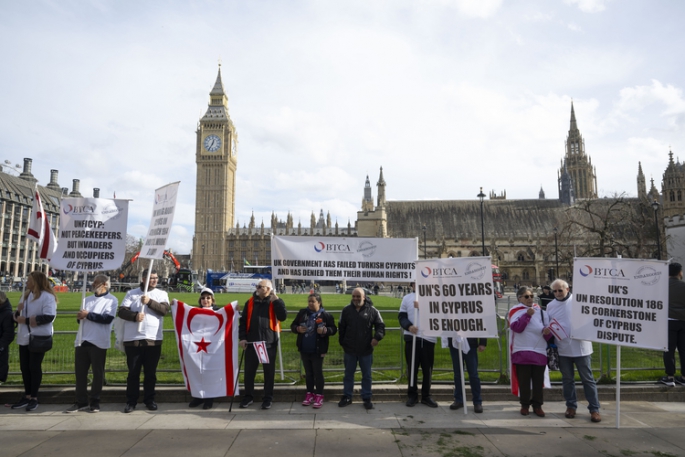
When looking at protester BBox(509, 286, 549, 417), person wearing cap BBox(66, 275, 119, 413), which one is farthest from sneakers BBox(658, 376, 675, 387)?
person wearing cap BBox(66, 275, 119, 413)

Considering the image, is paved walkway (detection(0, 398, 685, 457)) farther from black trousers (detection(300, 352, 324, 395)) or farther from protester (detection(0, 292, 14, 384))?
protester (detection(0, 292, 14, 384))

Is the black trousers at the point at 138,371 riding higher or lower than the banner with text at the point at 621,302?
lower

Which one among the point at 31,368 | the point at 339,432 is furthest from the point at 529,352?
the point at 31,368

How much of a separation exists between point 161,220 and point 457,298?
456 centimetres

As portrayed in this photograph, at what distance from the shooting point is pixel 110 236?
23.1 feet

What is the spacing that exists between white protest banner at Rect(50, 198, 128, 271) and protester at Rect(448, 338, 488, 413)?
16.9 feet

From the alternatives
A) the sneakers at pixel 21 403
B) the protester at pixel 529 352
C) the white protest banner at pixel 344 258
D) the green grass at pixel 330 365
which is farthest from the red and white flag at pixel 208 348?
the protester at pixel 529 352

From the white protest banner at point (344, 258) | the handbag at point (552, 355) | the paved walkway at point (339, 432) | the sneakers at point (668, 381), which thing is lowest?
the paved walkway at point (339, 432)

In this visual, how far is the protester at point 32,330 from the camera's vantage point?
635 cm

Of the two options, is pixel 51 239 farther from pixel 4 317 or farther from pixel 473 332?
pixel 473 332

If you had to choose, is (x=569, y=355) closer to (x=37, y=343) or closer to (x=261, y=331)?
(x=261, y=331)

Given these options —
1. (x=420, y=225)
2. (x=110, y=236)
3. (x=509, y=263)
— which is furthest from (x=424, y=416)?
(x=420, y=225)

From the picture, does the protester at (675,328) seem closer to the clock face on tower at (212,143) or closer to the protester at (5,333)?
the protester at (5,333)

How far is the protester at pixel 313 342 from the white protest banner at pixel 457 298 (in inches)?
55.1
